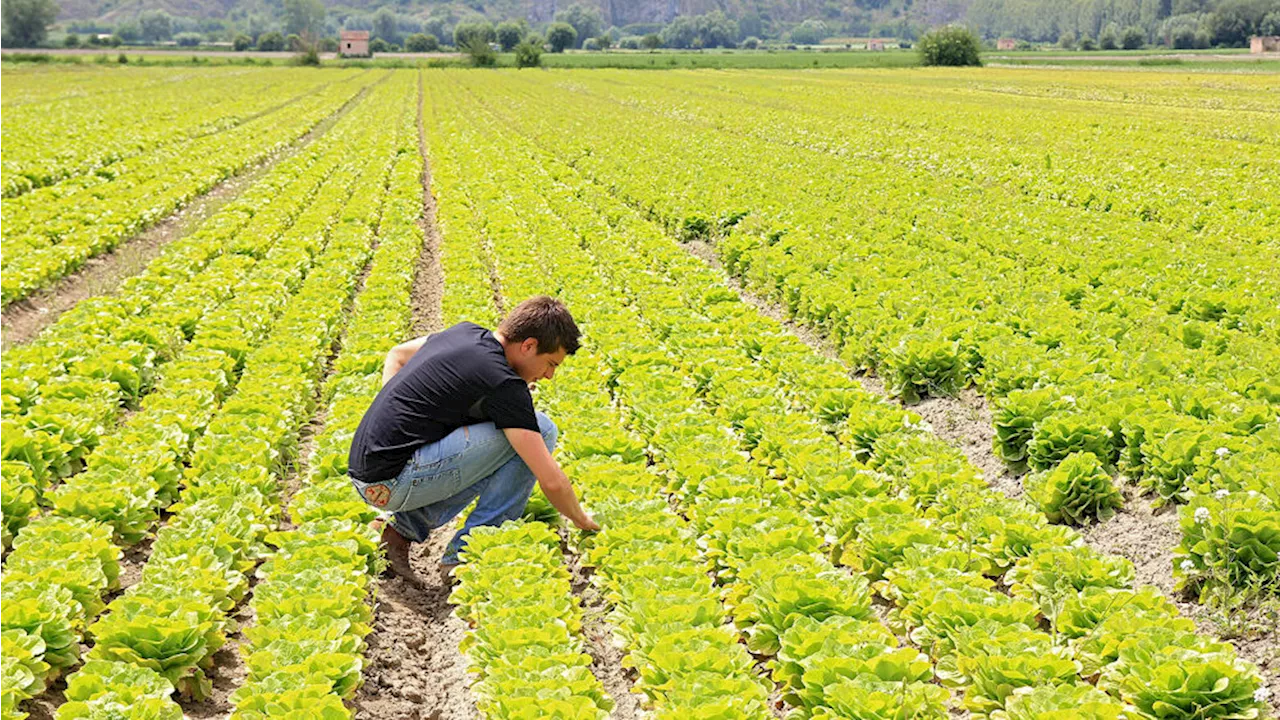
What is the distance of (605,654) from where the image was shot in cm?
535

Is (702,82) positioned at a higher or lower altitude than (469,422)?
higher

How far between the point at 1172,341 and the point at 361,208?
1273 cm

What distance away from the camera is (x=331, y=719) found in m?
4.03

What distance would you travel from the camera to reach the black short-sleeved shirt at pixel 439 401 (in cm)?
567

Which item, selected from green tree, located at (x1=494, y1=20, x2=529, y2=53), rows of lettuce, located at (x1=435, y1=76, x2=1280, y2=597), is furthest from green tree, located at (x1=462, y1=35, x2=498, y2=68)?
rows of lettuce, located at (x1=435, y1=76, x2=1280, y2=597)

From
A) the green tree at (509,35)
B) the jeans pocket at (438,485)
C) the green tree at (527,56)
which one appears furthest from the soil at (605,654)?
the green tree at (509,35)

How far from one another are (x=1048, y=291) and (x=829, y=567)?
632cm

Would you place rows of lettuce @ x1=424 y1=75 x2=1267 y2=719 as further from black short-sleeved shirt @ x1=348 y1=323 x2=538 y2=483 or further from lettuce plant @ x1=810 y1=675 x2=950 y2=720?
black short-sleeved shirt @ x1=348 y1=323 x2=538 y2=483

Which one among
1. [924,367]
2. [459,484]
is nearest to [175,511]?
[459,484]

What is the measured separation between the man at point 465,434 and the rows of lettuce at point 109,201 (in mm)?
8119

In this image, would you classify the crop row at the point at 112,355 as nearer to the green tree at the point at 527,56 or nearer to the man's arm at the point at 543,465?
the man's arm at the point at 543,465

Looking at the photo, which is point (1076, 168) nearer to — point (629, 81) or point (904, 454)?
point (904, 454)

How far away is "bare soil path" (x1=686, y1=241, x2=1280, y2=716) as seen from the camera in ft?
16.6

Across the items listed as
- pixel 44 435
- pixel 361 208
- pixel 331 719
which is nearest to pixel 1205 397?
pixel 331 719
